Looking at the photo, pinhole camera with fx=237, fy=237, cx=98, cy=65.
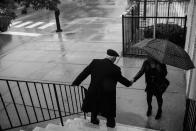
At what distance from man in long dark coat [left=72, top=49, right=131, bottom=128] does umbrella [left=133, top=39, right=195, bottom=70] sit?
71 cm

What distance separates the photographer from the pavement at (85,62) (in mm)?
5971

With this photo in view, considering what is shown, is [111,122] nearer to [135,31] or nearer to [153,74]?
[153,74]

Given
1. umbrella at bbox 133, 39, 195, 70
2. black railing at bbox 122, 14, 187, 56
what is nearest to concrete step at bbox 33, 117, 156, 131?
umbrella at bbox 133, 39, 195, 70

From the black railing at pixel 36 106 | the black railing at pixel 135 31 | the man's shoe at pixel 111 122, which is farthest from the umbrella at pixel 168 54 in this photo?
the black railing at pixel 135 31

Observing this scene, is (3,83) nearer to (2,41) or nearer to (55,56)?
(55,56)

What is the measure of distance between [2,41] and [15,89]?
673 cm

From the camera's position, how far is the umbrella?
417 centimetres

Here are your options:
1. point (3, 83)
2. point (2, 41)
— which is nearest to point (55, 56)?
point (3, 83)

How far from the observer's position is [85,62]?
31.4ft

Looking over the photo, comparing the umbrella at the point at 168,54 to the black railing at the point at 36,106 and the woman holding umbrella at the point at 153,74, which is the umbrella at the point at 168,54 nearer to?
the woman holding umbrella at the point at 153,74

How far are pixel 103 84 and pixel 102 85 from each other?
34 millimetres

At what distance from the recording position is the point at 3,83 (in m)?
8.24

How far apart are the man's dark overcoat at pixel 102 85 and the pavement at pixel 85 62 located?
1.63 m

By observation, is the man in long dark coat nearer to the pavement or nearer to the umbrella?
the umbrella
